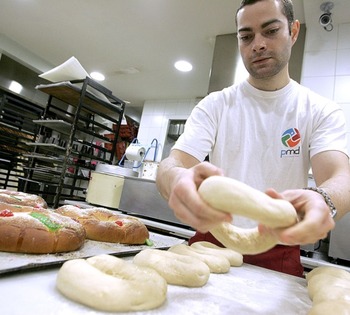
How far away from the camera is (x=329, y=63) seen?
2.56 m

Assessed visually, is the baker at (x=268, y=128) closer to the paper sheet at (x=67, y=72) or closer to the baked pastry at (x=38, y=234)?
the baked pastry at (x=38, y=234)

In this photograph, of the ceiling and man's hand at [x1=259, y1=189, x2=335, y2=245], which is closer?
man's hand at [x1=259, y1=189, x2=335, y2=245]

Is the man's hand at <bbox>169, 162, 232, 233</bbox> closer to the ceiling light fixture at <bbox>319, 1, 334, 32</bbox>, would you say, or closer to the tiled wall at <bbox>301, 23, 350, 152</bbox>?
the tiled wall at <bbox>301, 23, 350, 152</bbox>

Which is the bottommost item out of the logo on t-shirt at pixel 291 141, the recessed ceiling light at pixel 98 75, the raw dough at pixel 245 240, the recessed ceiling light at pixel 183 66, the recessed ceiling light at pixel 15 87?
the raw dough at pixel 245 240

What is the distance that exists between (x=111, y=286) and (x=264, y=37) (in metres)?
1.12

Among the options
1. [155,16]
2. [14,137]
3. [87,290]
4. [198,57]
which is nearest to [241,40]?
[87,290]

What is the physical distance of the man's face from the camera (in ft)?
3.93

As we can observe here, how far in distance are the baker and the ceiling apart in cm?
161

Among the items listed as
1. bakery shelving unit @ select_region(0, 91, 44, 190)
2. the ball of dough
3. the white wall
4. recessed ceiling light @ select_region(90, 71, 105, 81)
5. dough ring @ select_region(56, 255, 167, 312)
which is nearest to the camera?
dough ring @ select_region(56, 255, 167, 312)

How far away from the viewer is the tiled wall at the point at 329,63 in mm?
2486

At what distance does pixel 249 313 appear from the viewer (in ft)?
2.36

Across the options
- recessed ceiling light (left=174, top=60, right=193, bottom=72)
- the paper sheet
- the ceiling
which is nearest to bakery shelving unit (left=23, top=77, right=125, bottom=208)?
the paper sheet

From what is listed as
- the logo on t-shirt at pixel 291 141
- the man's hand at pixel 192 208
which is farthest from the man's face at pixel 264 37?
the man's hand at pixel 192 208

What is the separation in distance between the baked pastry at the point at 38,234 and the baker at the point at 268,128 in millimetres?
428
